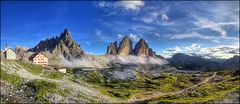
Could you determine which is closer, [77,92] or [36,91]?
[36,91]

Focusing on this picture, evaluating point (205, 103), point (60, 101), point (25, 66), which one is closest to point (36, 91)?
point (60, 101)

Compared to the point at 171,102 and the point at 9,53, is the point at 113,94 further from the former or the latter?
the point at 9,53

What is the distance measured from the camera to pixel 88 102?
125m

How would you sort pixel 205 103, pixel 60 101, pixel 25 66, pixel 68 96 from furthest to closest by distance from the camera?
pixel 25 66 < pixel 205 103 < pixel 68 96 < pixel 60 101

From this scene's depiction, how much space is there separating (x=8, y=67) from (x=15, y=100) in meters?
39.0

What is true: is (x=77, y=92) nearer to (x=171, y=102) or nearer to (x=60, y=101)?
(x=60, y=101)

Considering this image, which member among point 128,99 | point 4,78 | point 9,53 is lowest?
point 128,99

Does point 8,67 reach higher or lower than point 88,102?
higher

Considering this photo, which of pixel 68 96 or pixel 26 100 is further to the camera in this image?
pixel 68 96

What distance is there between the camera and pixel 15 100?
329 ft

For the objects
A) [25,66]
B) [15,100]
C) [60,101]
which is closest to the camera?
[15,100]

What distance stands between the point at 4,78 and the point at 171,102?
66.6m

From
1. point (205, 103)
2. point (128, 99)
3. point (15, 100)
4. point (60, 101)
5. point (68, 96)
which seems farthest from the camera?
point (128, 99)

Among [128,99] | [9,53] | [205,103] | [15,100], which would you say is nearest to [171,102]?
[205,103]
